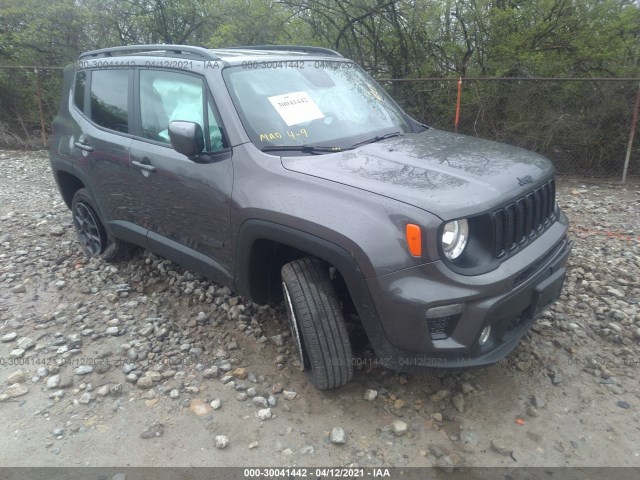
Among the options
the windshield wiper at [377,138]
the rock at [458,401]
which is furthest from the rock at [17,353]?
the rock at [458,401]

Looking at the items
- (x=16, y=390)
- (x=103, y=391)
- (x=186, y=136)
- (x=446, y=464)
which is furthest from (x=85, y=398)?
(x=446, y=464)

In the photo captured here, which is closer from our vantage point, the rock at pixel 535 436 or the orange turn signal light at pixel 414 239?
the orange turn signal light at pixel 414 239

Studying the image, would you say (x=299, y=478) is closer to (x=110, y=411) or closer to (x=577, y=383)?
(x=110, y=411)

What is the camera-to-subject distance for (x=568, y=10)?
25.9 ft

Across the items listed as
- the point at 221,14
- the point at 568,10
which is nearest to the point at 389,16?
the point at 568,10

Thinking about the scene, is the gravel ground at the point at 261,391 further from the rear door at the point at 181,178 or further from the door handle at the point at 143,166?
the door handle at the point at 143,166

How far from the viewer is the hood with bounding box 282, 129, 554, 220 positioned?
245 centimetres

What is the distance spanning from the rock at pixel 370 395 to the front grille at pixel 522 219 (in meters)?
1.07

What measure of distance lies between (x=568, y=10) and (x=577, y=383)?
6.98 metres

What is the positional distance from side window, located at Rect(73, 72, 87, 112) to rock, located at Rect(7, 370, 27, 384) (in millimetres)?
2340

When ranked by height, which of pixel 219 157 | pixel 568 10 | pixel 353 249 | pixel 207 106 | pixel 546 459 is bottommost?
pixel 546 459

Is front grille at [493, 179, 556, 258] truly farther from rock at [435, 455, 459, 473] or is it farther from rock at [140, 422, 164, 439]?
rock at [140, 422, 164, 439]

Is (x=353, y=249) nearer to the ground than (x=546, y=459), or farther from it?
farther from it

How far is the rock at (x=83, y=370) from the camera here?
10.5 feet
